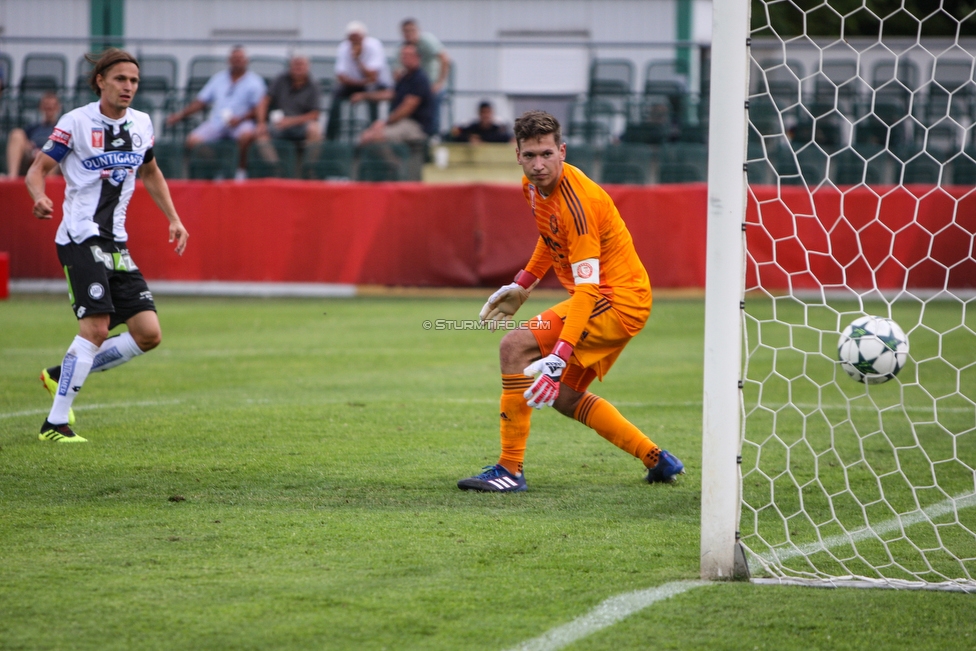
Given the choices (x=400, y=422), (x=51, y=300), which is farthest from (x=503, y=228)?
(x=400, y=422)

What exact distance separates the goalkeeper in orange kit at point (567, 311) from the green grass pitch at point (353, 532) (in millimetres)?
252

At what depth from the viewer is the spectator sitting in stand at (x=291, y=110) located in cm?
1602

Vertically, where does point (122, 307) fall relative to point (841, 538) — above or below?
above

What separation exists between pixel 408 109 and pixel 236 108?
2.69 metres

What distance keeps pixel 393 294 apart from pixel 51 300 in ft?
15.2

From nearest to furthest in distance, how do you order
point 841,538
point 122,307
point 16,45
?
point 841,538 → point 122,307 → point 16,45

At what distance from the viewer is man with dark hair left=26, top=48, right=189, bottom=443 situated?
5.75 metres

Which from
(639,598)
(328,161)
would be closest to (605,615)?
(639,598)

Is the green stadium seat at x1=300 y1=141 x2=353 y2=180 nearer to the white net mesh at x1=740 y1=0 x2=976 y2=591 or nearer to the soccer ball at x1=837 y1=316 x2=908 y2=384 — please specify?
the white net mesh at x1=740 y1=0 x2=976 y2=591

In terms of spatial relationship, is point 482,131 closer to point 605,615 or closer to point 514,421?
point 514,421

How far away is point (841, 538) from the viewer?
416cm

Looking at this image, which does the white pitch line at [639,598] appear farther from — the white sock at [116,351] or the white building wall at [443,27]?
the white building wall at [443,27]

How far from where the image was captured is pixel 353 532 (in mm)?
4117

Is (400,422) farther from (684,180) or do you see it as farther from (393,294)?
(684,180)
